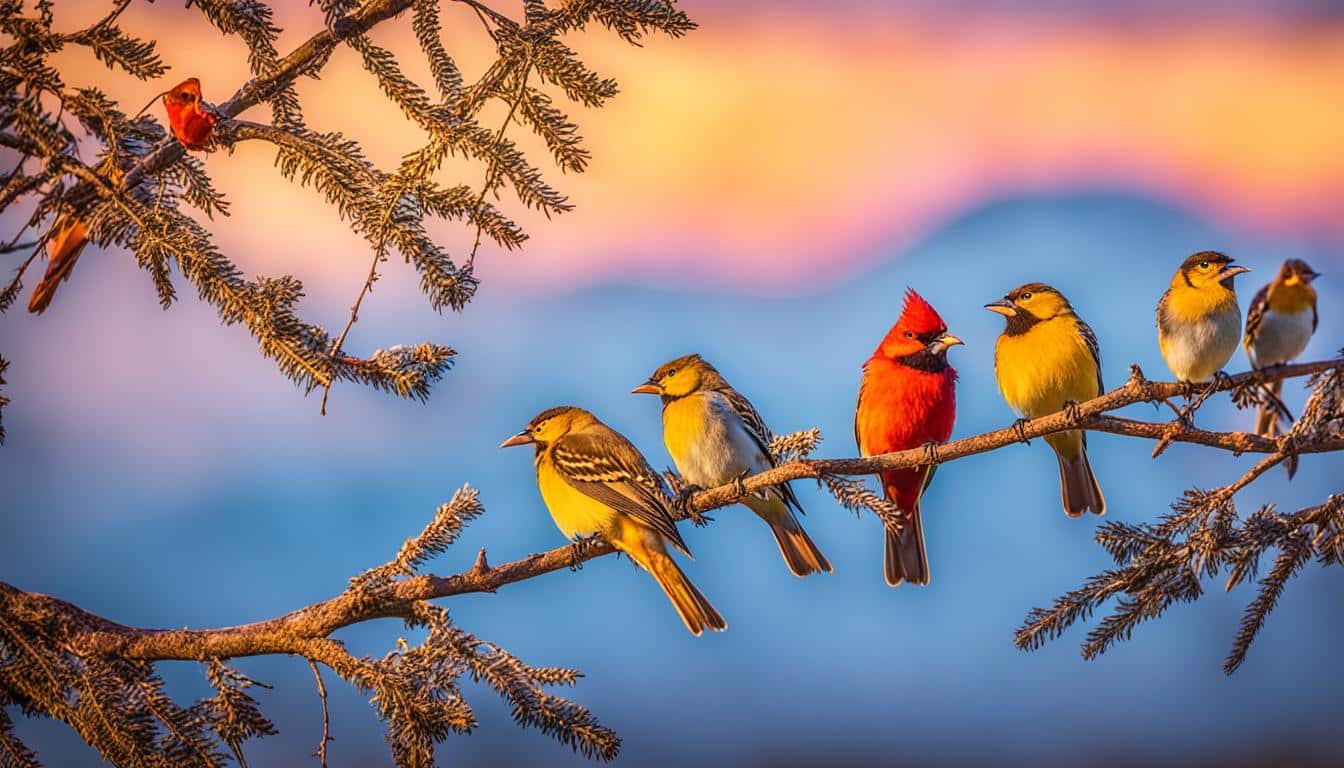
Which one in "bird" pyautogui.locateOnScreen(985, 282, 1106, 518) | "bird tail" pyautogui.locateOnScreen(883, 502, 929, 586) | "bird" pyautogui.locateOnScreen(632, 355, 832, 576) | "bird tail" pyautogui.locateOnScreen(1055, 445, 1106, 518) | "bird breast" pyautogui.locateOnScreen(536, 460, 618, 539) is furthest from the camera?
"bird tail" pyautogui.locateOnScreen(883, 502, 929, 586)

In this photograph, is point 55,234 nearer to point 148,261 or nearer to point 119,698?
point 148,261

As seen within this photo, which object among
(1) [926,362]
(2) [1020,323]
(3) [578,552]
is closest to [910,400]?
(1) [926,362]

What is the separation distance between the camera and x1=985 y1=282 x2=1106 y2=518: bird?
5.22 metres

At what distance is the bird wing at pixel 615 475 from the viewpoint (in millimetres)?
4539

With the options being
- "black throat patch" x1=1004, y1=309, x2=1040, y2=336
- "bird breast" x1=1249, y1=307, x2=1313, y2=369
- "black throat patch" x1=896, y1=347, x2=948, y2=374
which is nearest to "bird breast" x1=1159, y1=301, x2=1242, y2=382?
"bird breast" x1=1249, y1=307, x2=1313, y2=369

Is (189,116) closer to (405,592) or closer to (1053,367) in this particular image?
(405,592)

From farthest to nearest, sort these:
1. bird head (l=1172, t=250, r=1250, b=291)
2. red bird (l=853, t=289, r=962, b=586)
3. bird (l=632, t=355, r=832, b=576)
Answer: red bird (l=853, t=289, r=962, b=586) < bird (l=632, t=355, r=832, b=576) < bird head (l=1172, t=250, r=1250, b=291)

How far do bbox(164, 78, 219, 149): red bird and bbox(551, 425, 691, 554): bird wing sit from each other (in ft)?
6.69

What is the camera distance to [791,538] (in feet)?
17.8

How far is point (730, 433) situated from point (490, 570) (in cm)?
212

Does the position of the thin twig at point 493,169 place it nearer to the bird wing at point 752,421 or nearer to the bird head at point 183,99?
the bird head at point 183,99

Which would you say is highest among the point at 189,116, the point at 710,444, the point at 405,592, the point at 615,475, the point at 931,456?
the point at 710,444

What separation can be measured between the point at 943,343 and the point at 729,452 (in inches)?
47.8

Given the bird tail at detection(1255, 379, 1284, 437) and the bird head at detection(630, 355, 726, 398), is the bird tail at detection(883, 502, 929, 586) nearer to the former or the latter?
the bird head at detection(630, 355, 726, 398)
